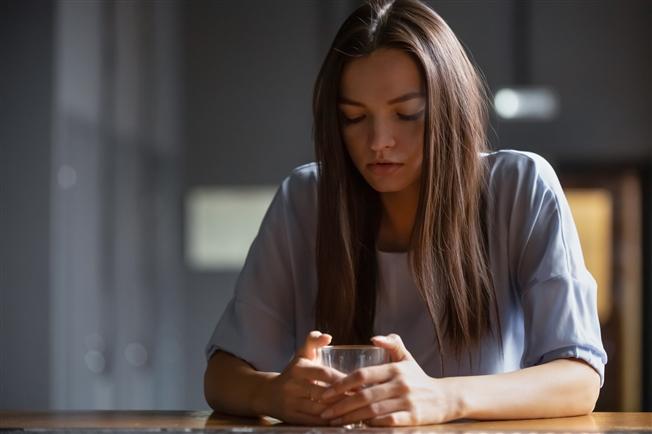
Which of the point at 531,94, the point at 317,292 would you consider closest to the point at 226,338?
the point at 317,292

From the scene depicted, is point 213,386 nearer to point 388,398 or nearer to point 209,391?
point 209,391

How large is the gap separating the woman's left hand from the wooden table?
24 millimetres

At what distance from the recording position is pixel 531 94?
20.4 ft

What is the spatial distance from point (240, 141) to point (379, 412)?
542cm

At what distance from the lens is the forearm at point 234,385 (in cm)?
142

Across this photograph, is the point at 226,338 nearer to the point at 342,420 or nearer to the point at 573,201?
the point at 342,420

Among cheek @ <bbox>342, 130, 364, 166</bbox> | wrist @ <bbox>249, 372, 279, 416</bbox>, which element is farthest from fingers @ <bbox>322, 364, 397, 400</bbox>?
cheek @ <bbox>342, 130, 364, 166</bbox>

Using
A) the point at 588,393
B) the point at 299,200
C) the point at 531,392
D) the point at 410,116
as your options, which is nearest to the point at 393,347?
the point at 531,392

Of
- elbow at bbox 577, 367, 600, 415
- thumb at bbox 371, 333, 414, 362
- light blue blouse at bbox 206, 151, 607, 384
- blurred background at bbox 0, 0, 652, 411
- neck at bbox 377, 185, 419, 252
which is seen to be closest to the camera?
thumb at bbox 371, 333, 414, 362

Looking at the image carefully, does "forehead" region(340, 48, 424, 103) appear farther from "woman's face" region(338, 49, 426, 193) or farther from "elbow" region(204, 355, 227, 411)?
"elbow" region(204, 355, 227, 411)

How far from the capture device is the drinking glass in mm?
1267

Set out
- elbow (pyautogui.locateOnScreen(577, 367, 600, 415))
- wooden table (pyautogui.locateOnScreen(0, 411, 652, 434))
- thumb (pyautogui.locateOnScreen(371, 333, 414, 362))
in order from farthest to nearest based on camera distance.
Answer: elbow (pyautogui.locateOnScreen(577, 367, 600, 415)) → thumb (pyautogui.locateOnScreen(371, 333, 414, 362)) → wooden table (pyautogui.locateOnScreen(0, 411, 652, 434))

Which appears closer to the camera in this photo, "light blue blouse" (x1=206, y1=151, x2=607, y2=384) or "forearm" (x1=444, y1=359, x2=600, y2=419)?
"forearm" (x1=444, y1=359, x2=600, y2=419)

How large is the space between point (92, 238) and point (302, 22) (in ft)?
7.43
